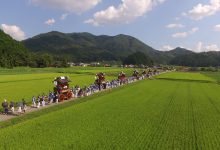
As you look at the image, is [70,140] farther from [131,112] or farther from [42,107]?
[42,107]

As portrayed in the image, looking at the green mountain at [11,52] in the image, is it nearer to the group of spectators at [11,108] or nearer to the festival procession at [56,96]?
the festival procession at [56,96]

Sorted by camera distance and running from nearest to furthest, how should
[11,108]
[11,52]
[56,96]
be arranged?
[11,108] < [56,96] < [11,52]

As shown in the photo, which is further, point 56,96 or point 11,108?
point 56,96

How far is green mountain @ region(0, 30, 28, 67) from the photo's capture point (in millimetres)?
115594

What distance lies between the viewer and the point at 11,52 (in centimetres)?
12319

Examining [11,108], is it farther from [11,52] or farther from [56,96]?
[11,52]

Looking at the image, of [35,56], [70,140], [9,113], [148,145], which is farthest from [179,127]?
[35,56]

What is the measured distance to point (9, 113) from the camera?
24812 millimetres

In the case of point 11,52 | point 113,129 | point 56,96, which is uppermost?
point 11,52

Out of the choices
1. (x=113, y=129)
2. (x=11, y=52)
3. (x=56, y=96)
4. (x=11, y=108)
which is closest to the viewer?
(x=113, y=129)

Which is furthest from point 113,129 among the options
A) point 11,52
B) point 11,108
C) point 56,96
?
point 11,52

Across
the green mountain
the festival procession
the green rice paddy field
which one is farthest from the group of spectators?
the green mountain

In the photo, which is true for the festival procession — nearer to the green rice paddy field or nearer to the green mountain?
the green rice paddy field

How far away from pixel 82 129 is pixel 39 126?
268 cm
